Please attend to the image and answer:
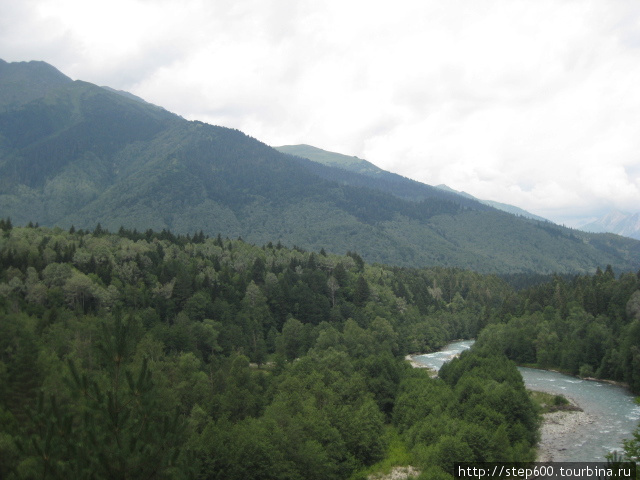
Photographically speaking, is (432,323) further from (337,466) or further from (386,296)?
(337,466)

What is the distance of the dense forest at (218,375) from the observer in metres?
24.0

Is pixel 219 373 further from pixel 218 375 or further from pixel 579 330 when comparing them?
pixel 579 330

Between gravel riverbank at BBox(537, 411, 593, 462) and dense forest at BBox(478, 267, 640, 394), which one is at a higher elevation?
dense forest at BBox(478, 267, 640, 394)

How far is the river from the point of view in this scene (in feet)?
202

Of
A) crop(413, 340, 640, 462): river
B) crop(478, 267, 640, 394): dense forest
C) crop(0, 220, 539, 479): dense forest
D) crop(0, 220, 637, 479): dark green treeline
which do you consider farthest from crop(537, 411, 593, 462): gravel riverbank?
crop(478, 267, 640, 394): dense forest

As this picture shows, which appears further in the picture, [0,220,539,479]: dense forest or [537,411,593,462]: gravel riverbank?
[537,411,593,462]: gravel riverbank

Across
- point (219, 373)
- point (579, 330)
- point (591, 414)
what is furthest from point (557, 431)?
point (579, 330)

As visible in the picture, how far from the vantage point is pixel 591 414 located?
77.1 meters

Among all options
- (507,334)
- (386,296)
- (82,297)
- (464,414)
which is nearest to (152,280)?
(82,297)

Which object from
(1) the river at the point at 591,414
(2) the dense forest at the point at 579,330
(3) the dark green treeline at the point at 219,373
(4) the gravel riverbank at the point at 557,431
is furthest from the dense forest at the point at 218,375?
(2) the dense forest at the point at 579,330

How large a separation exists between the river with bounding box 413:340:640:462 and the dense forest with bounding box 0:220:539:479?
5.47 meters

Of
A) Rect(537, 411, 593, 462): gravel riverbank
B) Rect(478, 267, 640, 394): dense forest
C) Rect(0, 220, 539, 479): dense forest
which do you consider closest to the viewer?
Rect(0, 220, 539, 479): dense forest

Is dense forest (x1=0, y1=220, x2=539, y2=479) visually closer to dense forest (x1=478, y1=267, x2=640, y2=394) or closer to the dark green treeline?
the dark green treeline

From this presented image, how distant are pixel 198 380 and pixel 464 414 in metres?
34.6
